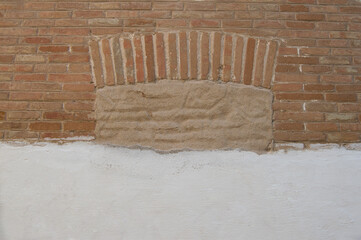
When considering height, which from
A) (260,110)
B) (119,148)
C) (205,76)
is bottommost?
(119,148)

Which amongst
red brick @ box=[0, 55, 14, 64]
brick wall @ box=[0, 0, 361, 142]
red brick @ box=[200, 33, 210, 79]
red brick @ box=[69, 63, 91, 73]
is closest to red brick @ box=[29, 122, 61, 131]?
brick wall @ box=[0, 0, 361, 142]

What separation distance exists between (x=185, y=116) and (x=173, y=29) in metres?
0.58

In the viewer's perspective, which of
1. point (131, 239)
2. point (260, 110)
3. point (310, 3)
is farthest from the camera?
point (310, 3)

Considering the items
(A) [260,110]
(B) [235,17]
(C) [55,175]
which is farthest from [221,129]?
(C) [55,175]

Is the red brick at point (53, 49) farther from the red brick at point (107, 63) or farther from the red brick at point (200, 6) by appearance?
the red brick at point (200, 6)

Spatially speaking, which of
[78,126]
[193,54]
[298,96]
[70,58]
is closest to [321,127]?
[298,96]

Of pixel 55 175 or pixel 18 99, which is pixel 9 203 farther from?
pixel 18 99

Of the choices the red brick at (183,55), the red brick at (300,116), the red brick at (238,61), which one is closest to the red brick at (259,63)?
the red brick at (238,61)

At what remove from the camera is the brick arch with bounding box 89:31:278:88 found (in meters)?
2.14

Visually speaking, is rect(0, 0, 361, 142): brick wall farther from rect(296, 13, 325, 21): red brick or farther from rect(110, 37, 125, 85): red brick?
rect(110, 37, 125, 85): red brick

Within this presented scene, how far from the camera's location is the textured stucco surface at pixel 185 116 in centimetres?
209

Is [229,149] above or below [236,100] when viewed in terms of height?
below

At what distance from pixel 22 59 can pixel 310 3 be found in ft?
6.37

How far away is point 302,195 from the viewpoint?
196 cm
